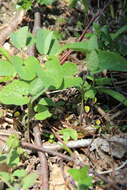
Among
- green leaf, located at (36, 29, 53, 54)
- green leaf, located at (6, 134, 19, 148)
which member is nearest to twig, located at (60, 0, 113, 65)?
green leaf, located at (36, 29, 53, 54)

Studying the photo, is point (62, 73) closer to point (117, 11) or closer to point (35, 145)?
point (35, 145)

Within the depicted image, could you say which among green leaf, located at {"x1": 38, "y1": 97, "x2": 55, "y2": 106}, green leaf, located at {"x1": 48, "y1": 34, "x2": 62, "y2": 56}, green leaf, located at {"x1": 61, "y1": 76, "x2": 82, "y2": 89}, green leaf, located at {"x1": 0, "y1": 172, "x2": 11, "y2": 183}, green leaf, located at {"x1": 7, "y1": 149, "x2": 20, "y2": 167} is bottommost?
green leaf, located at {"x1": 0, "y1": 172, "x2": 11, "y2": 183}

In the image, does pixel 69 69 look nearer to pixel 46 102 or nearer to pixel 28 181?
pixel 46 102

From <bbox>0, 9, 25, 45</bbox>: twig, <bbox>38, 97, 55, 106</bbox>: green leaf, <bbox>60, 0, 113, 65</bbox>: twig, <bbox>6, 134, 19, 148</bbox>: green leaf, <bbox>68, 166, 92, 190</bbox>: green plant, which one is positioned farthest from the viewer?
<bbox>0, 9, 25, 45</bbox>: twig

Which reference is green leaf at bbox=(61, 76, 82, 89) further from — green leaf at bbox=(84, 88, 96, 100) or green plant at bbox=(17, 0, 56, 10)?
green plant at bbox=(17, 0, 56, 10)

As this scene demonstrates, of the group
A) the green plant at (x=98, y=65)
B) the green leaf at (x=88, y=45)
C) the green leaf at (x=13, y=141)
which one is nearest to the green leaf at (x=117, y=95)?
the green plant at (x=98, y=65)

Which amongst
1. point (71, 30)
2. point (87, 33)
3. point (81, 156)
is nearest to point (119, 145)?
point (81, 156)
